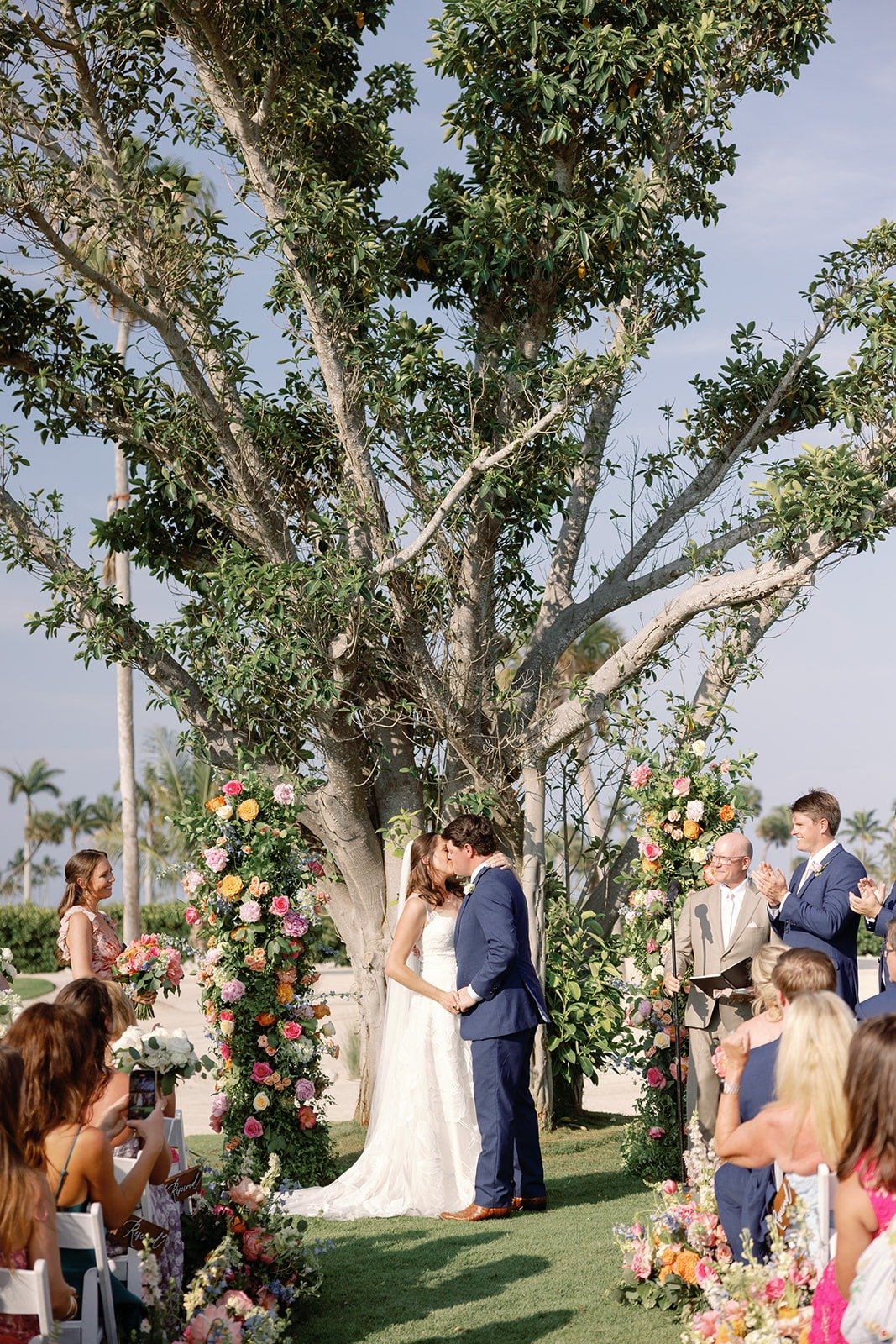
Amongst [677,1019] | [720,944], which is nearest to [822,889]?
[720,944]

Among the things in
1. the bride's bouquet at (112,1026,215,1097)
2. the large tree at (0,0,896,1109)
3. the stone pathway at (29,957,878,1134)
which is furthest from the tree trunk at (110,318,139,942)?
the bride's bouquet at (112,1026,215,1097)

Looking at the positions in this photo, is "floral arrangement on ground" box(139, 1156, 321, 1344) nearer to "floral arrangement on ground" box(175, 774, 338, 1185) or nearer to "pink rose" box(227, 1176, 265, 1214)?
"pink rose" box(227, 1176, 265, 1214)

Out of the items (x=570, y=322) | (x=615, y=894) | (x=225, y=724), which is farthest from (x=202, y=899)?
(x=570, y=322)

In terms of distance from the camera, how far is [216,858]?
8.41 meters

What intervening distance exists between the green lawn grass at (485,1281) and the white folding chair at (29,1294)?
214cm

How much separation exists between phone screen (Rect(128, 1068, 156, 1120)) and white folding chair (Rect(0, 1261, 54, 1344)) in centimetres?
102

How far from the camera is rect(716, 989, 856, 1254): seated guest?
11.9ft

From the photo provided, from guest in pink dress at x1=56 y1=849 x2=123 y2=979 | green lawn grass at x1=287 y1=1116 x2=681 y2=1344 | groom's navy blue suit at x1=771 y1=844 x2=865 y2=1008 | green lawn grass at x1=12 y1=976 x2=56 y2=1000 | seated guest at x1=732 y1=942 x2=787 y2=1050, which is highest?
green lawn grass at x1=12 y1=976 x2=56 y2=1000

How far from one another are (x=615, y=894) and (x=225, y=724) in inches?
138

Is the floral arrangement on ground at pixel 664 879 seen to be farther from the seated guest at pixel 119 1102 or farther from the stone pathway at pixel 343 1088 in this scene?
the seated guest at pixel 119 1102

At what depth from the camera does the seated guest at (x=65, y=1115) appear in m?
3.79

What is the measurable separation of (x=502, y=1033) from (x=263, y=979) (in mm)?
2152

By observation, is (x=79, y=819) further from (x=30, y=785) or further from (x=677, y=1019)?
(x=677, y=1019)

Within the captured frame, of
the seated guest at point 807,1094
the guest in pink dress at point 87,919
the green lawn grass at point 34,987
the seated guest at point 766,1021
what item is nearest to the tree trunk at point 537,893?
the guest in pink dress at point 87,919
